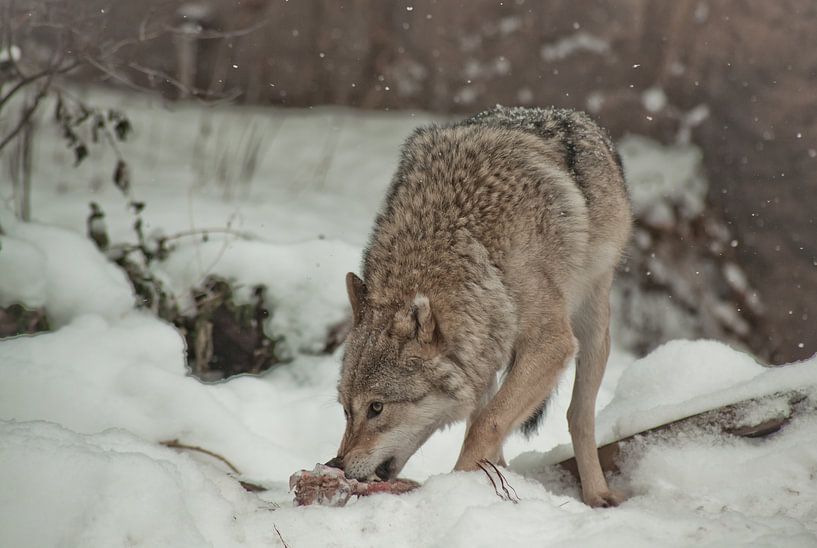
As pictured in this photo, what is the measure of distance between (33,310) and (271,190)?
4116 millimetres

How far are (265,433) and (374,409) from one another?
146 centimetres

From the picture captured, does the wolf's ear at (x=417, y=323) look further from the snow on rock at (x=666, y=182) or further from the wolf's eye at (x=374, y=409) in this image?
the snow on rock at (x=666, y=182)

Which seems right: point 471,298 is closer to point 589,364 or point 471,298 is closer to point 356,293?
point 356,293

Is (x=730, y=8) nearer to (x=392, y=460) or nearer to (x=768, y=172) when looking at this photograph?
(x=768, y=172)

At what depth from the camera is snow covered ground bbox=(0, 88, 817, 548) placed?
2.43 meters

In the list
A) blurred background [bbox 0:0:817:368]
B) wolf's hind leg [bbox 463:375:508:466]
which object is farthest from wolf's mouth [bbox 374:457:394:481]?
blurred background [bbox 0:0:817:368]

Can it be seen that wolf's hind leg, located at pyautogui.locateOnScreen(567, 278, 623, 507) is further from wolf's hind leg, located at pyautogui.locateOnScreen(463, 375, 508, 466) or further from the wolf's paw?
wolf's hind leg, located at pyautogui.locateOnScreen(463, 375, 508, 466)

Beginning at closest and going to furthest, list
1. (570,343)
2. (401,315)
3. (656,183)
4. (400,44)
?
(401,315), (570,343), (656,183), (400,44)

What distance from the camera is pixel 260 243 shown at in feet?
20.0

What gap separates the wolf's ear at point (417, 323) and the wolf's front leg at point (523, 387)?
407 mm

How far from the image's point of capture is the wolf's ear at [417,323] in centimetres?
322

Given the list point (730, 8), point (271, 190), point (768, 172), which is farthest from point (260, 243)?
point (730, 8)

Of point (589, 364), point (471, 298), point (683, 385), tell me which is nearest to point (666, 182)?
point (683, 385)

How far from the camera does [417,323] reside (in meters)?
3.26
